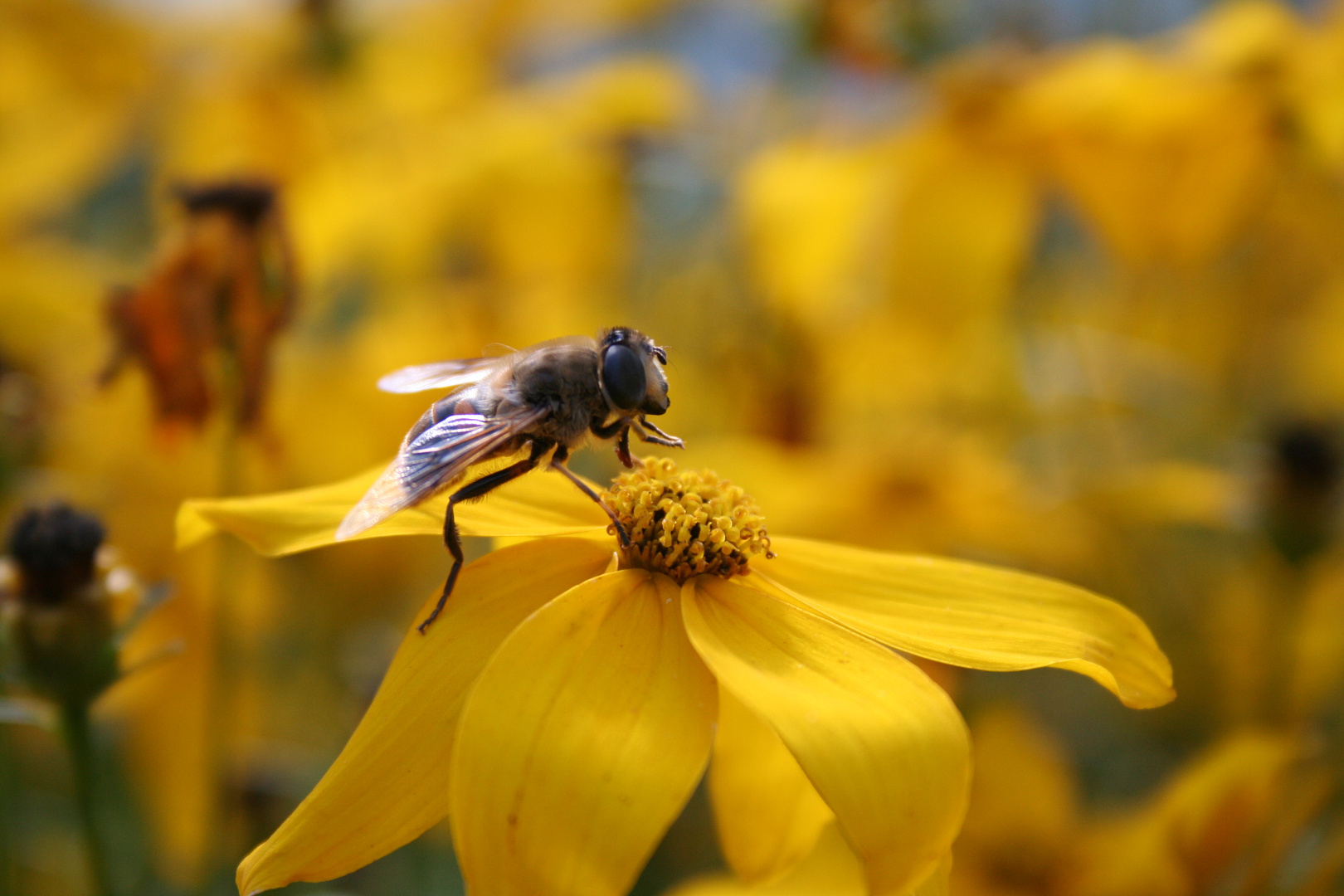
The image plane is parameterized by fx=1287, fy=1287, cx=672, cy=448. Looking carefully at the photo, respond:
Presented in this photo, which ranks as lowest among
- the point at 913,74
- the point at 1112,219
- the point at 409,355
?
the point at 409,355

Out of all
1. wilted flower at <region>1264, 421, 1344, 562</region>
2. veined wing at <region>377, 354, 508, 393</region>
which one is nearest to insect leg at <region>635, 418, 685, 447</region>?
veined wing at <region>377, 354, 508, 393</region>

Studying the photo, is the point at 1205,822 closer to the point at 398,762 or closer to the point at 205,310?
the point at 398,762

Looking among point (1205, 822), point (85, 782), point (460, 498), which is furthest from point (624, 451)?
point (1205, 822)

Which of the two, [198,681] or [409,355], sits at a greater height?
[409,355]

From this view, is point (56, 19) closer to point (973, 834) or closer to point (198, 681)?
point (198, 681)

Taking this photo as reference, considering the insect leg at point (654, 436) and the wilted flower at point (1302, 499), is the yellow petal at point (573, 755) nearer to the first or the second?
the insect leg at point (654, 436)

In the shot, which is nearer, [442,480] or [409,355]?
[442,480]

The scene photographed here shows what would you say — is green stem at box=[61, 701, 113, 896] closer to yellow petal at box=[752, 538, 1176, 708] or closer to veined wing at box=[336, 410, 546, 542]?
veined wing at box=[336, 410, 546, 542]

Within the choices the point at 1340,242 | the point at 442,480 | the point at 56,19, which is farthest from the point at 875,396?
the point at 56,19

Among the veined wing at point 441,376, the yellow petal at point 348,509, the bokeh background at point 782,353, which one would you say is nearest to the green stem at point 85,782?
the bokeh background at point 782,353

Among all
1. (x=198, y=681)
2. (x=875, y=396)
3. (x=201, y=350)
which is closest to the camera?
(x=201, y=350)
